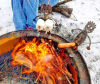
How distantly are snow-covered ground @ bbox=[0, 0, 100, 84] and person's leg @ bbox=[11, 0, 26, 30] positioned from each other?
0.65m

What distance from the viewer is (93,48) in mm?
3846

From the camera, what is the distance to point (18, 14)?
337cm

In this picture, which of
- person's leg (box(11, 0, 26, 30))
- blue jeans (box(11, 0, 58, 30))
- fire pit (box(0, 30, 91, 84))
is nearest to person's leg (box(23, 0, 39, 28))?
blue jeans (box(11, 0, 58, 30))

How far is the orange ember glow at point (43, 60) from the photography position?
8.24 ft

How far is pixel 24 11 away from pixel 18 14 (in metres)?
0.18

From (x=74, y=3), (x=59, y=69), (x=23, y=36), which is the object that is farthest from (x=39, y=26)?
(x=74, y=3)

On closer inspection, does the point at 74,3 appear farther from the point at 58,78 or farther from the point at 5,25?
the point at 58,78

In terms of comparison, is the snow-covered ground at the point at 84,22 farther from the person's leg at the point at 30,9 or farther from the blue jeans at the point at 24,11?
the person's leg at the point at 30,9

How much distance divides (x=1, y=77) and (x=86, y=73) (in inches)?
65.9

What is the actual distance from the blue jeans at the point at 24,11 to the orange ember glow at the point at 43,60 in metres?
0.89

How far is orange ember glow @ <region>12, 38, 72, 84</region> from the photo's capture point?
2512 millimetres

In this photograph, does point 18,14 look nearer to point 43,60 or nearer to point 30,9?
point 30,9

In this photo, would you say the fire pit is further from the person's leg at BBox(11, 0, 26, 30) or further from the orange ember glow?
the person's leg at BBox(11, 0, 26, 30)

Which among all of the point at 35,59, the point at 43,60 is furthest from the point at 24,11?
the point at 43,60
